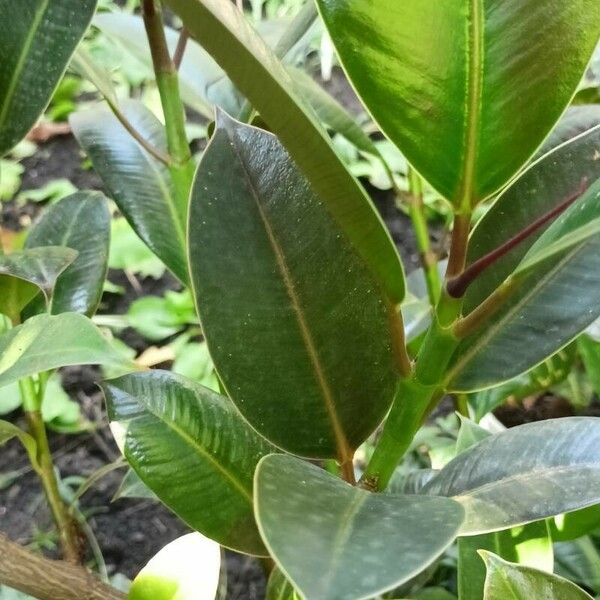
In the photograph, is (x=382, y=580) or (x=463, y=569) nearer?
(x=382, y=580)

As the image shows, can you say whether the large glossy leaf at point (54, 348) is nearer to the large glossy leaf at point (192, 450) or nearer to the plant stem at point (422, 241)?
the large glossy leaf at point (192, 450)

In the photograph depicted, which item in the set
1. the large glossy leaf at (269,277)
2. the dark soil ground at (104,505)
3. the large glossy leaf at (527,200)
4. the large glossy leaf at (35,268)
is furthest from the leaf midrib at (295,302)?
the dark soil ground at (104,505)

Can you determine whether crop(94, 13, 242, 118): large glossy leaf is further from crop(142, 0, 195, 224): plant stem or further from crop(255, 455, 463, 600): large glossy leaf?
crop(255, 455, 463, 600): large glossy leaf

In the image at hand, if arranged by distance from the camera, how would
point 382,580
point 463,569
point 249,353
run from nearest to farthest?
1. point 382,580
2. point 249,353
3. point 463,569

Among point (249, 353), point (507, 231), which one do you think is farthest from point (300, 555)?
point (507, 231)

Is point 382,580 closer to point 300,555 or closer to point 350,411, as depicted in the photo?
point 300,555
